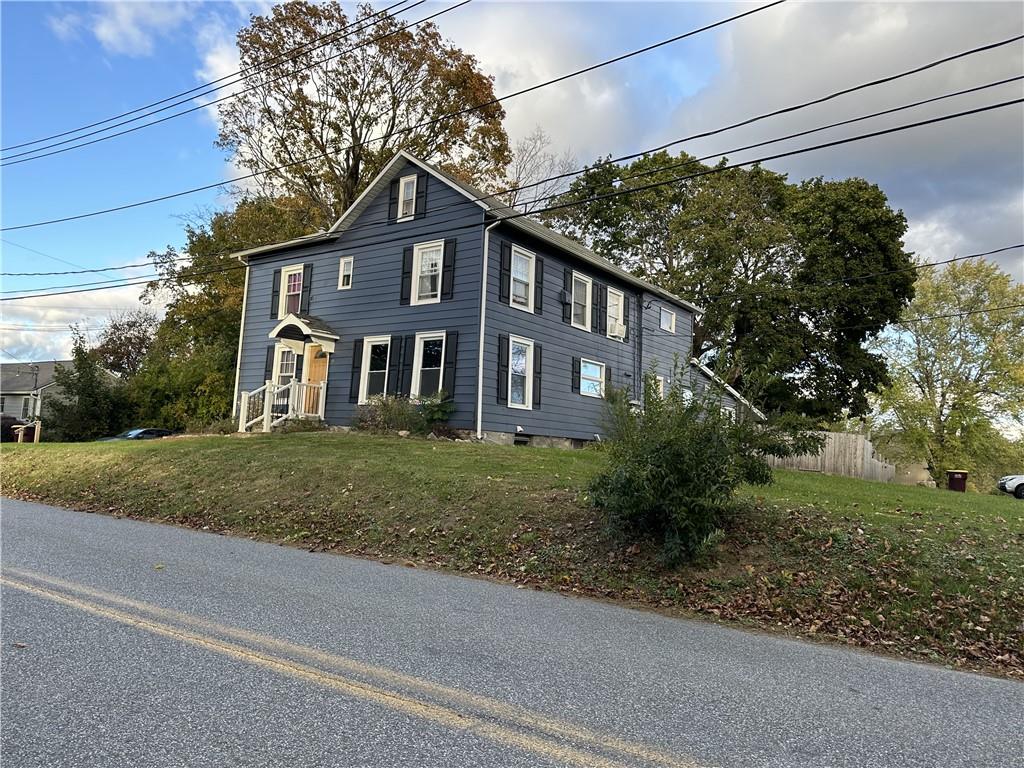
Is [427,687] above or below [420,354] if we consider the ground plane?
below

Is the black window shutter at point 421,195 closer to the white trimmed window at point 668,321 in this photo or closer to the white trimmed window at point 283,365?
the white trimmed window at point 283,365

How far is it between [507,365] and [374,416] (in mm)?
3491

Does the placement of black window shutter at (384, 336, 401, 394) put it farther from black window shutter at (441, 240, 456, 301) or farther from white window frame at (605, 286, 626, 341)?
white window frame at (605, 286, 626, 341)

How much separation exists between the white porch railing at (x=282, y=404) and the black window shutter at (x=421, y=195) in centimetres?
538

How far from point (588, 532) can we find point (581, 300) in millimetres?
12243

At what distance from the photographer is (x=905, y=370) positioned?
32938 mm

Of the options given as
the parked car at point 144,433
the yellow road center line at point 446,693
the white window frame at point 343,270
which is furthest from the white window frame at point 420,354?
the parked car at point 144,433

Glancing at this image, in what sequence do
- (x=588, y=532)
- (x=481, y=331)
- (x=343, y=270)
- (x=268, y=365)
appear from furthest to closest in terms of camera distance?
(x=268, y=365) → (x=343, y=270) → (x=481, y=331) → (x=588, y=532)

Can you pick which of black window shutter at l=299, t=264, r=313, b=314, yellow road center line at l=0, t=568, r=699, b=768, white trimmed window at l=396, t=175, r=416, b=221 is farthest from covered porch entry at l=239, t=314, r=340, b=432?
yellow road center line at l=0, t=568, r=699, b=768

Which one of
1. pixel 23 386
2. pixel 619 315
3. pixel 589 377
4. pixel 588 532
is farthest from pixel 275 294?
pixel 23 386

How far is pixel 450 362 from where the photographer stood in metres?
16.0

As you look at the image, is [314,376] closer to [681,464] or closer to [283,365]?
[283,365]

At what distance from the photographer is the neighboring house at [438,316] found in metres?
16.1

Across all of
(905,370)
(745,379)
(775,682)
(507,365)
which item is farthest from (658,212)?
(775,682)
